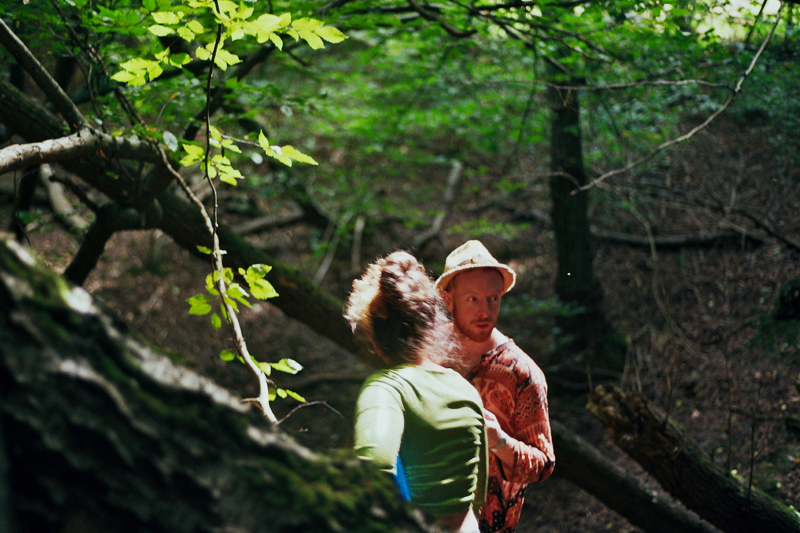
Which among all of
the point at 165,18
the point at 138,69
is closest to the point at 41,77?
the point at 138,69

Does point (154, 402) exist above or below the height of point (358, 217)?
above

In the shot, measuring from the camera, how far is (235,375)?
6594mm

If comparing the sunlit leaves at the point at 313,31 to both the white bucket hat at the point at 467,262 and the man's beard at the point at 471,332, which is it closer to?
the white bucket hat at the point at 467,262

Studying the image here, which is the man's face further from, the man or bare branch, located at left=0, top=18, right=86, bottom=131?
bare branch, located at left=0, top=18, right=86, bottom=131

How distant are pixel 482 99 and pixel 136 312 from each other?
19.5 feet

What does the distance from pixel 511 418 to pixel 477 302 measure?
19.8 inches

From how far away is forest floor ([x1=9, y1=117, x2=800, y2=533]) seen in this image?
4965mm

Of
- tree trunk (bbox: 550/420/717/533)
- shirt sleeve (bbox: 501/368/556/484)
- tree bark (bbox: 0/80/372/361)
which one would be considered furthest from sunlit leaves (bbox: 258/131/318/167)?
tree trunk (bbox: 550/420/717/533)

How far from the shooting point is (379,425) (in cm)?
129

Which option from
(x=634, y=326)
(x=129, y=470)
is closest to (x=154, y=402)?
(x=129, y=470)

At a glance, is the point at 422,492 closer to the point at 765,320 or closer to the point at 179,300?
the point at 765,320

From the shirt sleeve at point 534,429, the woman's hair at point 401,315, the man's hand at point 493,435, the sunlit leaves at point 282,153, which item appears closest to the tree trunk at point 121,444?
the woman's hair at point 401,315

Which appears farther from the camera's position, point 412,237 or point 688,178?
point 412,237

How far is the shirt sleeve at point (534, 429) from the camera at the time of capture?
200cm
